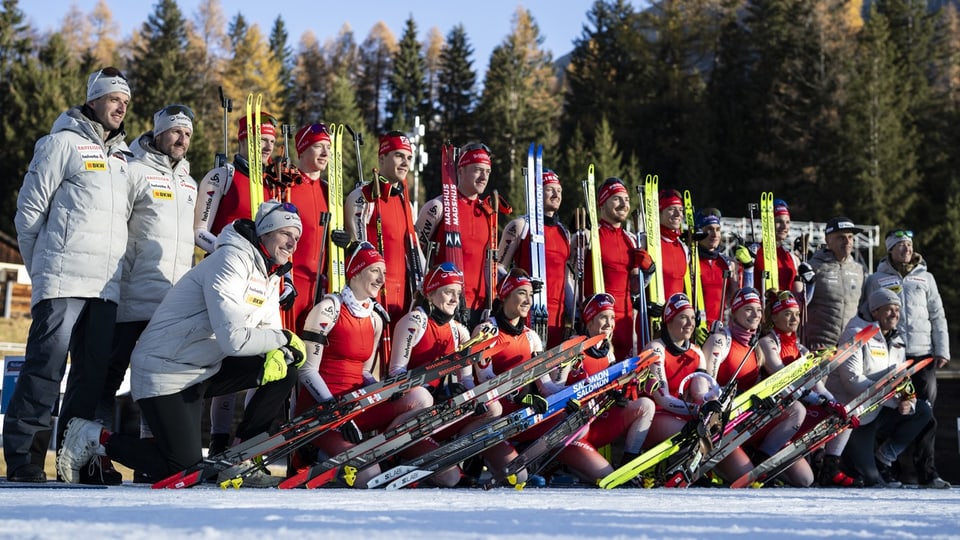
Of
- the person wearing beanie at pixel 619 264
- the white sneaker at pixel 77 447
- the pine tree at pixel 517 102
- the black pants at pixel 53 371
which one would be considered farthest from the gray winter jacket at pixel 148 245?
the pine tree at pixel 517 102

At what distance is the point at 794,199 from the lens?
4347 cm

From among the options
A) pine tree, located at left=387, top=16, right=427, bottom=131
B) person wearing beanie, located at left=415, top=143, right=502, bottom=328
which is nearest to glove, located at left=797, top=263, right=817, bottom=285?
person wearing beanie, located at left=415, top=143, right=502, bottom=328

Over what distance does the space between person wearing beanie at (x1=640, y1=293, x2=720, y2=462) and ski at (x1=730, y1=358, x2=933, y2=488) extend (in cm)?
67

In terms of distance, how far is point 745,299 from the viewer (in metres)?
7.34

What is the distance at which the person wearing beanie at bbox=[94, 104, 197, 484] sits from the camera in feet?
17.4

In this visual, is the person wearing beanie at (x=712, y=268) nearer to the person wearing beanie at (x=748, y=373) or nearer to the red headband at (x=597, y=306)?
the person wearing beanie at (x=748, y=373)

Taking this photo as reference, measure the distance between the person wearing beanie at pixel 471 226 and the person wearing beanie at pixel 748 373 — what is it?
1.63 m

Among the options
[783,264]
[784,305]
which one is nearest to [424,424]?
[784,305]

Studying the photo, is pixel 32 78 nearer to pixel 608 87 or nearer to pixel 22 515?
pixel 608 87

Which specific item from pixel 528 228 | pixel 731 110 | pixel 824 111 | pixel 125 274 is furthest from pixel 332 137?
pixel 731 110

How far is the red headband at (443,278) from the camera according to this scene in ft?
20.0

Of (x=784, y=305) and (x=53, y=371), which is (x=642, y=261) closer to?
(x=784, y=305)

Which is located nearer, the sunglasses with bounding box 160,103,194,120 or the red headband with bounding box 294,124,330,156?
the sunglasses with bounding box 160,103,194,120

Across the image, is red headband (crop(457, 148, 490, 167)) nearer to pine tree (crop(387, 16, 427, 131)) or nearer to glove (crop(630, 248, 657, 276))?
glove (crop(630, 248, 657, 276))
